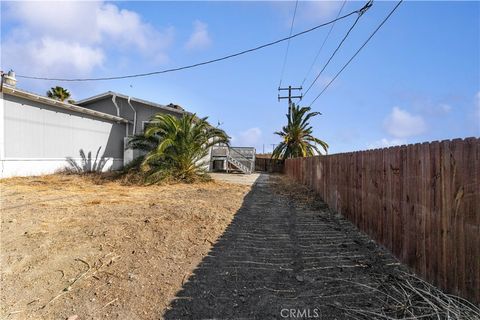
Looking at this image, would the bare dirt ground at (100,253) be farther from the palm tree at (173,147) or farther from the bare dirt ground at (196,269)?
the palm tree at (173,147)

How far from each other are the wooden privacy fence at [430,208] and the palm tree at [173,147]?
8.14m

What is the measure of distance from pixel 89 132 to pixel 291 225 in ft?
44.0

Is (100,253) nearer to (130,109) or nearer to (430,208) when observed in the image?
(430,208)

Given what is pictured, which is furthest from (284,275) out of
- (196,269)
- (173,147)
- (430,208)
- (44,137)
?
(44,137)

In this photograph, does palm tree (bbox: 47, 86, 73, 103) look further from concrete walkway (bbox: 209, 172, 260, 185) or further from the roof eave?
concrete walkway (bbox: 209, 172, 260, 185)

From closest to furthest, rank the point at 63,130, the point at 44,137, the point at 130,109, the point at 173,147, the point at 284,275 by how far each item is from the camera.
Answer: the point at 284,275, the point at 173,147, the point at 44,137, the point at 63,130, the point at 130,109

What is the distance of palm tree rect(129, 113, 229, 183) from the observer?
12430mm

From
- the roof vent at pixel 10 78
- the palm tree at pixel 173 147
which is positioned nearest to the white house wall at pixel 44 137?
the roof vent at pixel 10 78

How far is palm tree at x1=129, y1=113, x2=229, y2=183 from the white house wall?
11.5 feet

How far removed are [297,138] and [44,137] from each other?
20364 millimetres

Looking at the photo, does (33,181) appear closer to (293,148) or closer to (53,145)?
(53,145)

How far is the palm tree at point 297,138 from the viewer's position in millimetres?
29062

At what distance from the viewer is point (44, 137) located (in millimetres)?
13445

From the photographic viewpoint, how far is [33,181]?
11.2 m
